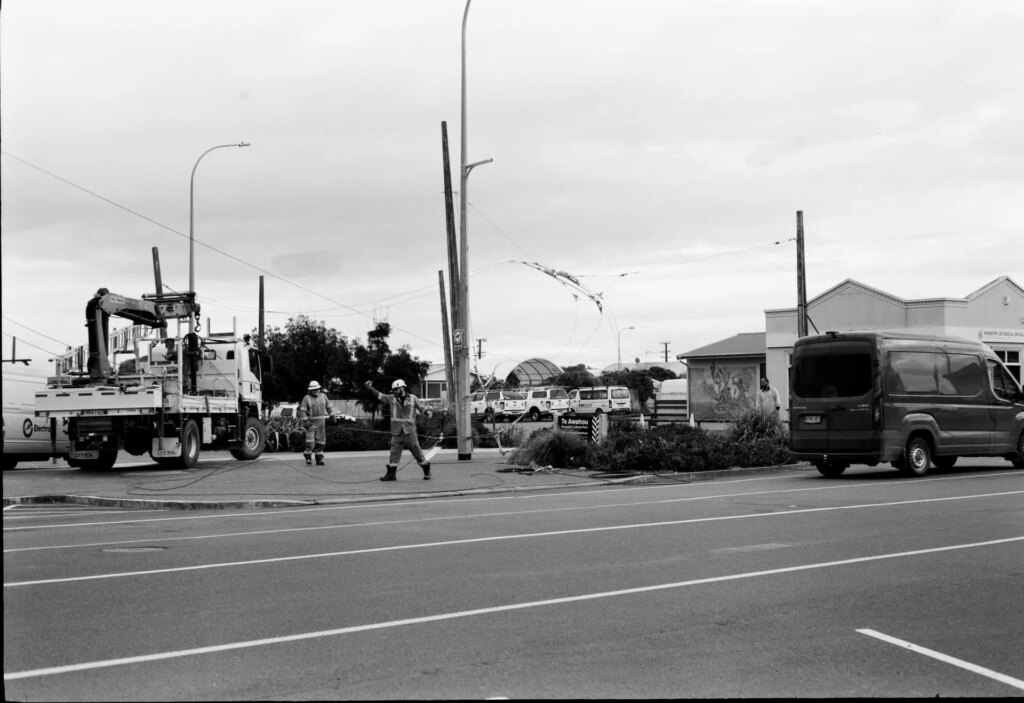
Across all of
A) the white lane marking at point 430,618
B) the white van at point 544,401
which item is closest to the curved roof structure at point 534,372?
the white van at point 544,401

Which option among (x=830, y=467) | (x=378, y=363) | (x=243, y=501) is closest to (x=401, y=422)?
(x=243, y=501)

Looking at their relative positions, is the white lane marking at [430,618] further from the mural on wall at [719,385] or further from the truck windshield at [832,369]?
the mural on wall at [719,385]

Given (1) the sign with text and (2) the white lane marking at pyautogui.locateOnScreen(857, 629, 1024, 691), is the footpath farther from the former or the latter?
(2) the white lane marking at pyautogui.locateOnScreen(857, 629, 1024, 691)

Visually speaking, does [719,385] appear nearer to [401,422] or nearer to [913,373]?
[913,373]

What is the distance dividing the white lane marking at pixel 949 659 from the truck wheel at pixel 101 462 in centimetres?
1833

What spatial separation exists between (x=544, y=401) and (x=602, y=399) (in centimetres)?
347

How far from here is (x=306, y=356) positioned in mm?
60344

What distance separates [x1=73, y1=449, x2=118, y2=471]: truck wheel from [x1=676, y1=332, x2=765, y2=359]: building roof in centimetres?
3259

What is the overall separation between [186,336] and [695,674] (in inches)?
792

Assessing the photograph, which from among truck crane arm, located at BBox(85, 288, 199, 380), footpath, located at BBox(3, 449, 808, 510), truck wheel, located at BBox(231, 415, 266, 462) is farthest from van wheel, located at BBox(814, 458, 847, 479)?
truck crane arm, located at BBox(85, 288, 199, 380)

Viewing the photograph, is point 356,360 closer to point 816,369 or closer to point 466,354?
point 466,354

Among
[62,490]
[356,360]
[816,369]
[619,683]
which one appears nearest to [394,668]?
[619,683]

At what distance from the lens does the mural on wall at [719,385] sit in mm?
49469

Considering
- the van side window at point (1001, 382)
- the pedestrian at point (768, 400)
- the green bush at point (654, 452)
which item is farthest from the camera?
the pedestrian at point (768, 400)
